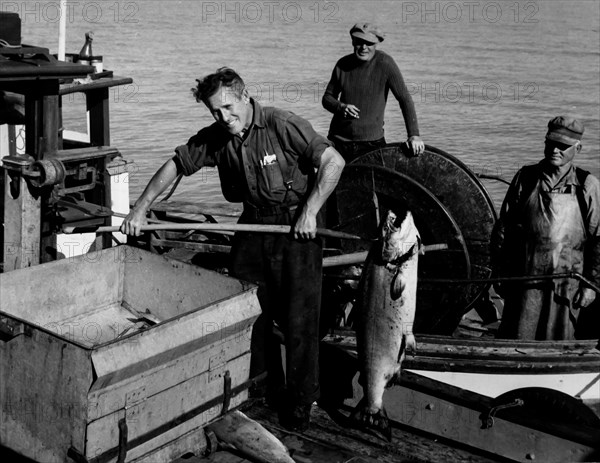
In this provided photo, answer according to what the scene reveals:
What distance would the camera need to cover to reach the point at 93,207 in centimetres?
694

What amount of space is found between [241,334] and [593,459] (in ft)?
6.83

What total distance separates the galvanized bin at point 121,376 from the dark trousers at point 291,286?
0.29m

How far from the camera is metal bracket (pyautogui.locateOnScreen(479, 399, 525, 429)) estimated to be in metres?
5.39

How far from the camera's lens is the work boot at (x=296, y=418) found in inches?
224

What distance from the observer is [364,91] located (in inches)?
330

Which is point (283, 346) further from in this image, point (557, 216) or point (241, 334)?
point (557, 216)

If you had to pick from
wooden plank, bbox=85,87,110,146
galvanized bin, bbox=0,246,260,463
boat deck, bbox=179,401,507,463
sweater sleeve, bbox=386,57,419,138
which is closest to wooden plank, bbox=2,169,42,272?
galvanized bin, bbox=0,246,260,463

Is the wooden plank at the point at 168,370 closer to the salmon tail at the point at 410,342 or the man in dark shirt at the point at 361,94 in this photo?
the salmon tail at the point at 410,342

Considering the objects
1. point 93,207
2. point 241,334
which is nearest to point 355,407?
point 241,334

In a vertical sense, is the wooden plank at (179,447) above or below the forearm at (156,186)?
below

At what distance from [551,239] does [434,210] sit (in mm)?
1122

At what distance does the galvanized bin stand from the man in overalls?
362 millimetres

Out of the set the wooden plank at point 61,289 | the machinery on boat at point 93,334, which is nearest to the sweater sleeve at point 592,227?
the machinery on boat at point 93,334

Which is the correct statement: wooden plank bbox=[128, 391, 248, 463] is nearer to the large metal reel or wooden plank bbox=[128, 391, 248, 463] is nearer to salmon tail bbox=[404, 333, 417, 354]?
salmon tail bbox=[404, 333, 417, 354]
